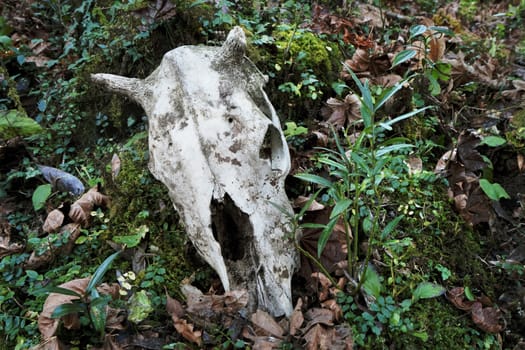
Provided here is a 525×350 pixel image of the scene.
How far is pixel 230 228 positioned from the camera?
255cm

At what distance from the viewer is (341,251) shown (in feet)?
8.69

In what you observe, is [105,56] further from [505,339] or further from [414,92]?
[505,339]

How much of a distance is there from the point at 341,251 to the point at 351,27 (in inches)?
119

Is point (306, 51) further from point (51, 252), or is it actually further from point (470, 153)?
point (51, 252)

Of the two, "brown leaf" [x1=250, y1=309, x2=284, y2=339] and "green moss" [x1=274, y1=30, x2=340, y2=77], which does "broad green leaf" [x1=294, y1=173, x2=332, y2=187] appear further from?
"green moss" [x1=274, y1=30, x2=340, y2=77]

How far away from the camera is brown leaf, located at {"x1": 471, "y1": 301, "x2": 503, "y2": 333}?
245cm

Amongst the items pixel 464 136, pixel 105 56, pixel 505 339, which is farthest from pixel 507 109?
pixel 105 56

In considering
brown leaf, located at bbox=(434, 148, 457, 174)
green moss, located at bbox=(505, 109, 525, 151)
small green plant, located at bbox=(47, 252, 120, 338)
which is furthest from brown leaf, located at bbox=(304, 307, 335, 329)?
green moss, located at bbox=(505, 109, 525, 151)

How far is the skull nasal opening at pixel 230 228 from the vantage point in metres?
2.44

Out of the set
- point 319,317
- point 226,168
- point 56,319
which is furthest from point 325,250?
point 56,319

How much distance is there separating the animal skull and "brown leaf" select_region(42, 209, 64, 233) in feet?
3.40

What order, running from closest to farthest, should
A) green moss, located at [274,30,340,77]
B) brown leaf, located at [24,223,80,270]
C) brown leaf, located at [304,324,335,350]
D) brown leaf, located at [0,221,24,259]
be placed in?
brown leaf, located at [304,324,335,350] < brown leaf, located at [24,223,80,270] < brown leaf, located at [0,221,24,259] < green moss, located at [274,30,340,77]

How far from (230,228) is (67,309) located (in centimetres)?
103

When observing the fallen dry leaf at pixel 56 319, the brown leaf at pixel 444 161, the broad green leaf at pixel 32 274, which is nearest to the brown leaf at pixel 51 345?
the fallen dry leaf at pixel 56 319
